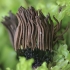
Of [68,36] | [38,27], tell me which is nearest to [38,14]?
[38,27]

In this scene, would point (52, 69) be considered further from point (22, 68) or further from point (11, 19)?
point (11, 19)
